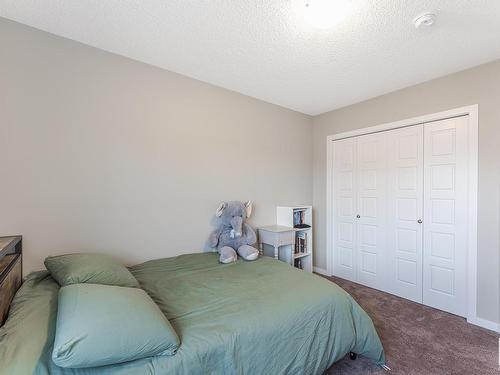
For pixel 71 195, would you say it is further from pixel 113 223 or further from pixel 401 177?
pixel 401 177

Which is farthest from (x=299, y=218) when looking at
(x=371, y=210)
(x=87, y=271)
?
(x=87, y=271)

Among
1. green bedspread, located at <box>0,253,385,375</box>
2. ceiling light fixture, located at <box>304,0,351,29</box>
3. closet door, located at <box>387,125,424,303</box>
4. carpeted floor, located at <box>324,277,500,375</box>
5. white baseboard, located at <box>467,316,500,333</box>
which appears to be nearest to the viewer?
green bedspread, located at <box>0,253,385,375</box>

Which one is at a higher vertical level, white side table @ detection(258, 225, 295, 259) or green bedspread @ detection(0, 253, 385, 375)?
white side table @ detection(258, 225, 295, 259)

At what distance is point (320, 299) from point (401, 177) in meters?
1.96

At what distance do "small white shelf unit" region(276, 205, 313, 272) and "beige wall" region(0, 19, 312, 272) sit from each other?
55 cm

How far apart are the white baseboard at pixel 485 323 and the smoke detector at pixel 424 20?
2.54 metres

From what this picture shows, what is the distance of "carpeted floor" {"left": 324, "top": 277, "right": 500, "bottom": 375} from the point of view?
1.69 metres

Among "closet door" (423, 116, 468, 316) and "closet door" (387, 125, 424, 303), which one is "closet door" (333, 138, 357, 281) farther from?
"closet door" (423, 116, 468, 316)

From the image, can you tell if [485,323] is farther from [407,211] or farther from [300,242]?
[300,242]

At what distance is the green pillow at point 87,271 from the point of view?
1.33 meters

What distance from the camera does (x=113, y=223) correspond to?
204 cm

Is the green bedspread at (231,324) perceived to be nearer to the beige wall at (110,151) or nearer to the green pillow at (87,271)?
the green pillow at (87,271)

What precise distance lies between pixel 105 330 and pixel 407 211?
296 cm

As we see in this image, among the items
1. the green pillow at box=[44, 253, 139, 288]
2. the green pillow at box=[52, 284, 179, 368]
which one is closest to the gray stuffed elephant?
the green pillow at box=[44, 253, 139, 288]
